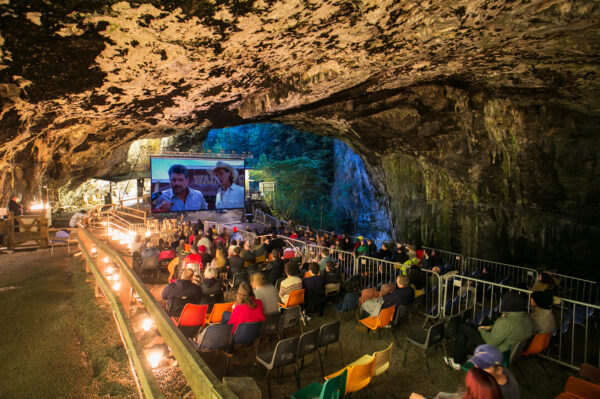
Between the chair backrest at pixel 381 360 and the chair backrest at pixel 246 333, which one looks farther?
the chair backrest at pixel 246 333

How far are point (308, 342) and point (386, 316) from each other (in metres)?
1.52

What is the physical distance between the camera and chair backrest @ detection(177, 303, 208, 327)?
173 inches

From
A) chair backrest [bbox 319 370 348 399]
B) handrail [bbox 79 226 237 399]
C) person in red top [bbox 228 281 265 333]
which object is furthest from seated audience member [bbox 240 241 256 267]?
chair backrest [bbox 319 370 348 399]

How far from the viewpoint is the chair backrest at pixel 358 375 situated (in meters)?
3.05

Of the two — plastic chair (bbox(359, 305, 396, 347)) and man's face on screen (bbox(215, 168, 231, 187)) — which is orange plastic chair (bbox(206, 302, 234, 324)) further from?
man's face on screen (bbox(215, 168, 231, 187))

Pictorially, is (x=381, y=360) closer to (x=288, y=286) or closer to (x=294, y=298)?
(x=294, y=298)

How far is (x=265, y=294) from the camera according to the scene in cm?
479

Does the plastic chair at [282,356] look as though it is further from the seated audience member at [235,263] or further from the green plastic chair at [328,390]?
the seated audience member at [235,263]

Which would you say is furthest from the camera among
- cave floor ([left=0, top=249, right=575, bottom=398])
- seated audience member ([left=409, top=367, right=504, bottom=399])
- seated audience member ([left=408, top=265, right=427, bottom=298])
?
seated audience member ([left=408, top=265, right=427, bottom=298])

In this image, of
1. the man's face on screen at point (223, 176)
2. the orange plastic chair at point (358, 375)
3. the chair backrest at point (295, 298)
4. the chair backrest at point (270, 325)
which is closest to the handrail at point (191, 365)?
the orange plastic chair at point (358, 375)

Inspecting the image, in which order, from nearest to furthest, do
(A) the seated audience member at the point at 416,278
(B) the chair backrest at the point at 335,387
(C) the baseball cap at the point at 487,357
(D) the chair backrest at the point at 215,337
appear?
(C) the baseball cap at the point at 487,357, (B) the chair backrest at the point at 335,387, (D) the chair backrest at the point at 215,337, (A) the seated audience member at the point at 416,278

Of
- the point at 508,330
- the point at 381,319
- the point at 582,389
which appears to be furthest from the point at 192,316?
the point at 582,389

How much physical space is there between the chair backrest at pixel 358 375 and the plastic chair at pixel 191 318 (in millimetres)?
2457

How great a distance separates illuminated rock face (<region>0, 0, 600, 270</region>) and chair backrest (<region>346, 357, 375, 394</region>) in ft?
15.7
